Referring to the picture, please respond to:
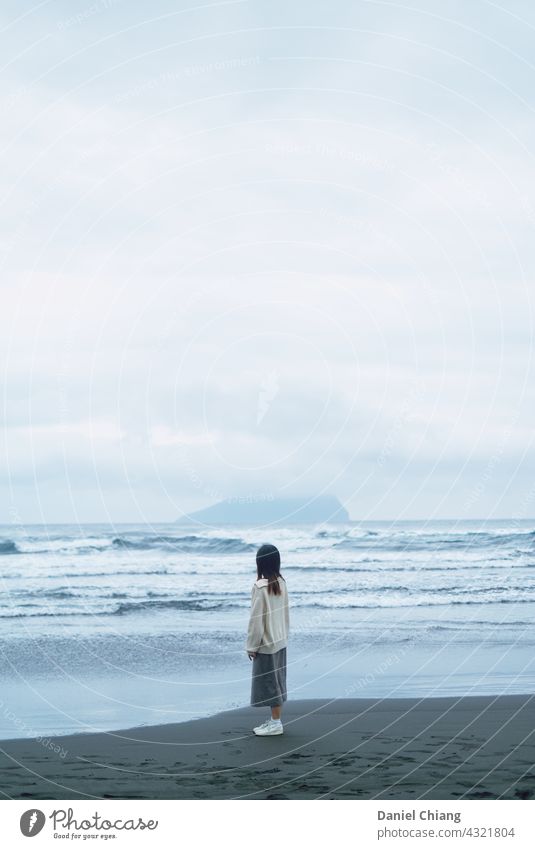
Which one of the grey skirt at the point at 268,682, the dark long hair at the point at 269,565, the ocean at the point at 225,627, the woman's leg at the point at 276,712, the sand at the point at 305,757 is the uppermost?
the ocean at the point at 225,627

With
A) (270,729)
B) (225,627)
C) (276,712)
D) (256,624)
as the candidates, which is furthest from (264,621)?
(225,627)

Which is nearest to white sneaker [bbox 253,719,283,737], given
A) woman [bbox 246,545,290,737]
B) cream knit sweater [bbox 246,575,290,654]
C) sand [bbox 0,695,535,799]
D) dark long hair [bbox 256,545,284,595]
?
woman [bbox 246,545,290,737]

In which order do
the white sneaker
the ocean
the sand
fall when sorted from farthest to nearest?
the ocean < the white sneaker < the sand

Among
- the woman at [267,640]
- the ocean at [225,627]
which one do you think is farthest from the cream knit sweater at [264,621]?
the ocean at [225,627]

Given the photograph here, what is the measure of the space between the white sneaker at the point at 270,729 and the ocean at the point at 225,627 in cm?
144

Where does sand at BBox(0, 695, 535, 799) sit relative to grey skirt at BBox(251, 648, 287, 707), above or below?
below

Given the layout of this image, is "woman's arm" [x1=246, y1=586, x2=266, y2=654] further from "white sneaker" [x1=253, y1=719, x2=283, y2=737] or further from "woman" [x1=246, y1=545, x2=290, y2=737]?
"white sneaker" [x1=253, y1=719, x2=283, y2=737]

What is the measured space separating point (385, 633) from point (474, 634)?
5.62 feet

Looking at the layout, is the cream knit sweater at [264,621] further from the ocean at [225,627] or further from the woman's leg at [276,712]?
the ocean at [225,627]

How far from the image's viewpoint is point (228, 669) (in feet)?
48.8

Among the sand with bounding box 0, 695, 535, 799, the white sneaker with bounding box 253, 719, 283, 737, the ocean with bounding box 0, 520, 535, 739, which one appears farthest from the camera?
the ocean with bounding box 0, 520, 535, 739

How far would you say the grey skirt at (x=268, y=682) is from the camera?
34.2 ft

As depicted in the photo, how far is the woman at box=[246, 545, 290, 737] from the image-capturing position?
1044 cm

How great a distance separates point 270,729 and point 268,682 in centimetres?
50
